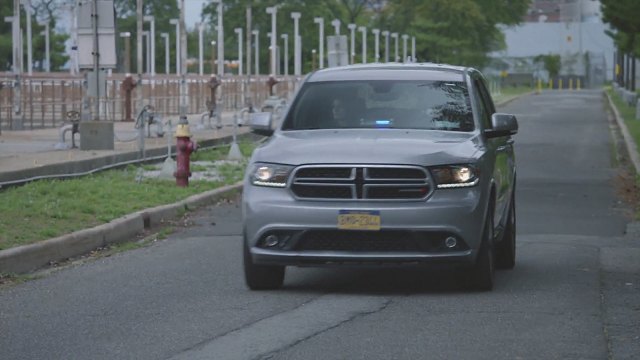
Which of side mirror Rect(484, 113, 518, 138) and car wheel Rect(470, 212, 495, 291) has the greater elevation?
side mirror Rect(484, 113, 518, 138)

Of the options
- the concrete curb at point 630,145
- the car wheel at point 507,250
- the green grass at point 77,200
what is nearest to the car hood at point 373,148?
the car wheel at point 507,250

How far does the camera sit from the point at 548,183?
22969mm

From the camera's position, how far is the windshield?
1158 cm

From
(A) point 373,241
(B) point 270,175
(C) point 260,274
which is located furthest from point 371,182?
(C) point 260,274

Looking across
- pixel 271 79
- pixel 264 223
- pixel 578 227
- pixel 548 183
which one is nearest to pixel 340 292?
pixel 264 223

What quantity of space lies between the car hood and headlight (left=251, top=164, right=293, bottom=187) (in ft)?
0.17

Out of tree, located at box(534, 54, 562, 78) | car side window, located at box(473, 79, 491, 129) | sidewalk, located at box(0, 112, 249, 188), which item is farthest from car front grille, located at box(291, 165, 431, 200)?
tree, located at box(534, 54, 562, 78)

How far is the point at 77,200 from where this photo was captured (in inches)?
639

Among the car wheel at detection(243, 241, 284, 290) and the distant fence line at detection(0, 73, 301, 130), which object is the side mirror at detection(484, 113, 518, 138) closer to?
the car wheel at detection(243, 241, 284, 290)

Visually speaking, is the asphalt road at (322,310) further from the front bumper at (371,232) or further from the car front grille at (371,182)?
the car front grille at (371,182)

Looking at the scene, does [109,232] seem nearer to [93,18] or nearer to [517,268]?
[517,268]

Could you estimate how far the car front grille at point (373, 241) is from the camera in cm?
1035

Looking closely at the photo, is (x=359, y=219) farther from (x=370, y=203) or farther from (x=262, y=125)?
(x=262, y=125)

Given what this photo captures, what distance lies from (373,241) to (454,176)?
0.76 meters
